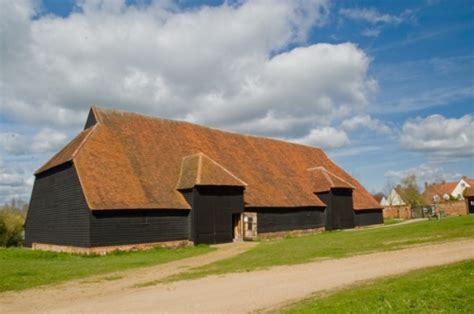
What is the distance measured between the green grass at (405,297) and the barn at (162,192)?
1639cm

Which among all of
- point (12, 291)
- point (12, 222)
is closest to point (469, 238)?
point (12, 291)

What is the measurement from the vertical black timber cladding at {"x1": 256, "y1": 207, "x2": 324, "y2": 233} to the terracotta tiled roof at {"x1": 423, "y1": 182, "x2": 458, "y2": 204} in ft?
208

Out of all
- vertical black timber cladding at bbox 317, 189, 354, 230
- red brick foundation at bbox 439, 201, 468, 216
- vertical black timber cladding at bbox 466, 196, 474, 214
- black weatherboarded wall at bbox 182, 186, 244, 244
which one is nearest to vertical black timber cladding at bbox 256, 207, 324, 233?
vertical black timber cladding at bbox 317, 189, 354, 230

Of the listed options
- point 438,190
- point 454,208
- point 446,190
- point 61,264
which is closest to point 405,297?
point 61,264

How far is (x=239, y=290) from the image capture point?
11.2m

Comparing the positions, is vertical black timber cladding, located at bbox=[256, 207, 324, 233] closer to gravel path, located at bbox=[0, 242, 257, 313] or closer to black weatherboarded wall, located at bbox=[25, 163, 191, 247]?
black weatherboarded wall, located at bbox=[25, 163, 191, 247]

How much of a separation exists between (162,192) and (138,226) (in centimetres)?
288

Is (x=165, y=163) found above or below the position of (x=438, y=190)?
above

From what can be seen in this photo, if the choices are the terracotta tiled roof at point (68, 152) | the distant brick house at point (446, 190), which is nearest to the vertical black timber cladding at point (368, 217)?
the terracotta tiled roof at point (68, 152)

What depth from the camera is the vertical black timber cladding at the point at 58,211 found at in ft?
78.3

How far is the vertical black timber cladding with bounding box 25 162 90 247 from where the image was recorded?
23859 millimetres

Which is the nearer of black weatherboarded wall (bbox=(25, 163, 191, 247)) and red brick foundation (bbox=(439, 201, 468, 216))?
black weatherboarded wall (bbox=(25, 163, 191, 247))

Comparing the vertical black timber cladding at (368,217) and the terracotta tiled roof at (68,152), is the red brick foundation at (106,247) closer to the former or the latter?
the terracotta tiled roof at (68,152)

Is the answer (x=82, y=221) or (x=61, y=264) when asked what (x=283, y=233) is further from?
(x=61, y=264)
